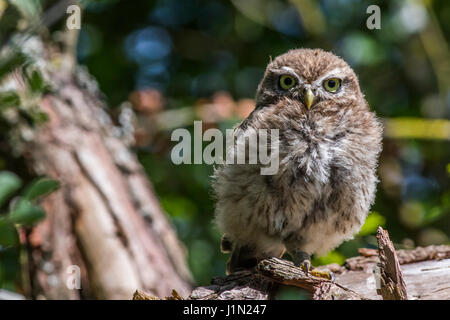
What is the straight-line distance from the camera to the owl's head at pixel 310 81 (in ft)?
11.7

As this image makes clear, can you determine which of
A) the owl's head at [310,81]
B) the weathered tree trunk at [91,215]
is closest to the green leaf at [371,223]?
the owl's head at [310,81]

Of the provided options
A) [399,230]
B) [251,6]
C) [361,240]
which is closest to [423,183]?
[399,230]

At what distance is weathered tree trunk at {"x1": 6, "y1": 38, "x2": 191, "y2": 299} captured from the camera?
Answer: 433 centimetres

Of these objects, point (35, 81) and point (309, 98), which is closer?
point (35, 81)

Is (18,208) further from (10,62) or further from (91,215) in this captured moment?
(91,215)

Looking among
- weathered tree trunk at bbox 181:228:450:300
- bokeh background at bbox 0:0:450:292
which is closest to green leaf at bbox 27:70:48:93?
weathered tree trunk at bbox 181:228:450:300

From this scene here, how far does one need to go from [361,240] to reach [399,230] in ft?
2.81

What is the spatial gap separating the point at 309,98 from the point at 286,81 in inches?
12.6

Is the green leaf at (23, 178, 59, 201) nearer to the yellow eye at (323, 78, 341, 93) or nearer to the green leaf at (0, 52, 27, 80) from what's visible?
the green leaf at (0, 52, 27, 80)

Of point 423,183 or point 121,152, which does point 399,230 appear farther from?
point 121,152

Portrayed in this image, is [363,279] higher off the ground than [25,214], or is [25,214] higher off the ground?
[25,214]

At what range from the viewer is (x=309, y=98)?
137 inches

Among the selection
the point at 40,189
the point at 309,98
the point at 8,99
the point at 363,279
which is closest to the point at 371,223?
the point at 363,279
